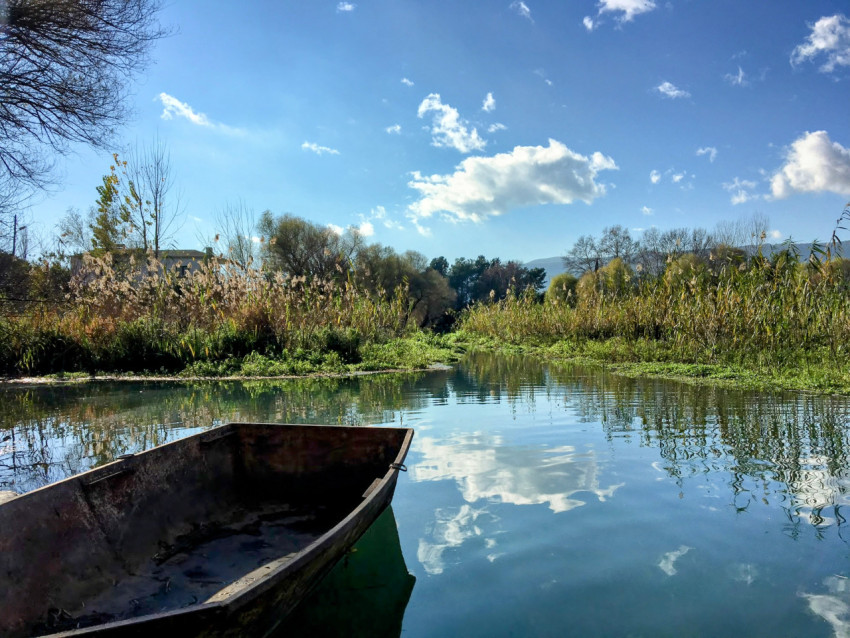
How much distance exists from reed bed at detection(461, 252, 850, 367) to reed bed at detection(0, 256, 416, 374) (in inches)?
276

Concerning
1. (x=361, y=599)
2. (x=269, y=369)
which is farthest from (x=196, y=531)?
(x=269, y=369)

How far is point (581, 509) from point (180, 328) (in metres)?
12.1

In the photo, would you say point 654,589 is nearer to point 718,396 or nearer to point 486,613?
point 486,613

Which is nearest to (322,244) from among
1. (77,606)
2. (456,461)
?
(456,461)

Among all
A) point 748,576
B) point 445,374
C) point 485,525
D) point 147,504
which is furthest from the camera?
point 445,374

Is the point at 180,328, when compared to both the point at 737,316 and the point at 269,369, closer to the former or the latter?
the point at 269,369

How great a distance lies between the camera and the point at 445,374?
1326 cm

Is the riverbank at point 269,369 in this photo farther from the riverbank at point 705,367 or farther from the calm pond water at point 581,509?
the riverbank at point 705,367

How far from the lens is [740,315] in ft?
35.2

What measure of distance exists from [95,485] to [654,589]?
3.12 m

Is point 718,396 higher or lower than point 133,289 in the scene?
lower

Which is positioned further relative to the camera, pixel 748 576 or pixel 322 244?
pixel 322 244

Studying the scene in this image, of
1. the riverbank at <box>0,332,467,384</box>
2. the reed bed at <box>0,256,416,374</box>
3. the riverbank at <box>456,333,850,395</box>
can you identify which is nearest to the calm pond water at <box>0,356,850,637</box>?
the riverbank at <box>456,333,850,395</box>

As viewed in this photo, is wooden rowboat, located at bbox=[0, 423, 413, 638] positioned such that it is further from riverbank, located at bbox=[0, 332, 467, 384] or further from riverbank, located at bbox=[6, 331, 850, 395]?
riverbank, located at bbox=[0, 332, 467, 384]
